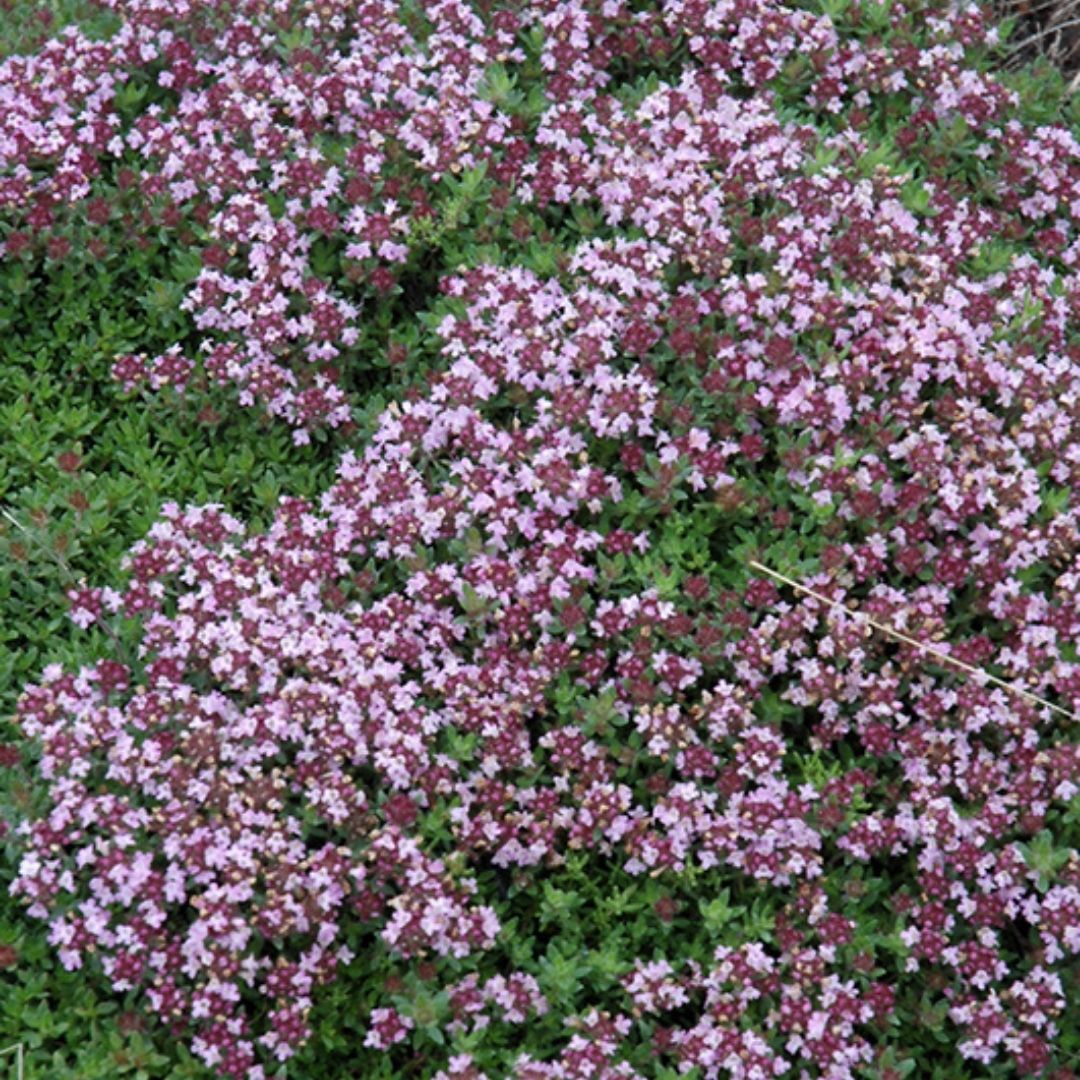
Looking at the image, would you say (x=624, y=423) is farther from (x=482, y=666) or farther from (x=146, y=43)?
(x=146, y=43)

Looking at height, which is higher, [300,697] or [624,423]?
[624,423]

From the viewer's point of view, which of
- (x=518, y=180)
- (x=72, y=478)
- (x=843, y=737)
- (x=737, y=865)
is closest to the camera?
(x=737, y=865)

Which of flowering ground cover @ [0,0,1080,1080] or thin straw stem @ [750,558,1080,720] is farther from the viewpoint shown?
thin straw stem @ [750,558,1080,720]

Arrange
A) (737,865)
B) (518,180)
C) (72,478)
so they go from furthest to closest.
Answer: (518,180) → (72,478) → (737,865)

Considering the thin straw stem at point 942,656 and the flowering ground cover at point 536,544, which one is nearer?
the flowering ground cover at point 536,544

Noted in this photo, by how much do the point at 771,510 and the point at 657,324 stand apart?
100cm

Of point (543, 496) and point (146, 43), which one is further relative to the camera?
point (146, 43)

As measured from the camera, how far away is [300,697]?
574 cm

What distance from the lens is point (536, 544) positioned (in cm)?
625

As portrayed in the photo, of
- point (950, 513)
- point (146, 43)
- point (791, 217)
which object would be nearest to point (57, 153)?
point (146, 43)

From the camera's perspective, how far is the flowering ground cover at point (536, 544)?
5.50 meters

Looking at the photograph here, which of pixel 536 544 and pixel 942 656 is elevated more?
pixel 536 544

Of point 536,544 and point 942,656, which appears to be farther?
point 536,544

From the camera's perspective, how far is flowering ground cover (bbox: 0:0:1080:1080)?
5504mm
